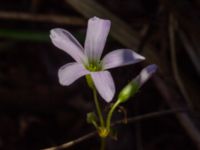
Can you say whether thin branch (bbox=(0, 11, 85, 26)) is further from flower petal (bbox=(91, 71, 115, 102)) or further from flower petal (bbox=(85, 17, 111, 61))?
flower petal (bbox=(91, 71, 115, 102))

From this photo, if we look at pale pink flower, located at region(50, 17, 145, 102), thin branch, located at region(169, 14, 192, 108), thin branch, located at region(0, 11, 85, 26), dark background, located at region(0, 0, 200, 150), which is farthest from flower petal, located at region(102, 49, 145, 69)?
thin branch, located at region(0, 11, 85, 26)

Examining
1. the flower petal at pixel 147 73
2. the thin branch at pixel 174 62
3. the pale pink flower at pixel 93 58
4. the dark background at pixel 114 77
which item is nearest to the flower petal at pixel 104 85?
the pale pink flower at pixel 93 58

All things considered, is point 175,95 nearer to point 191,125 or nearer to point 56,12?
point 191,125

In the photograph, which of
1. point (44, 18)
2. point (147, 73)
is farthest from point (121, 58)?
point (44, 18)

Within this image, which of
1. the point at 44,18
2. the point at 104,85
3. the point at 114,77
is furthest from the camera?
the point at 44,18

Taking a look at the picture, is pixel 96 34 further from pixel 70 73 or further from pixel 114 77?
pixel 114 77
